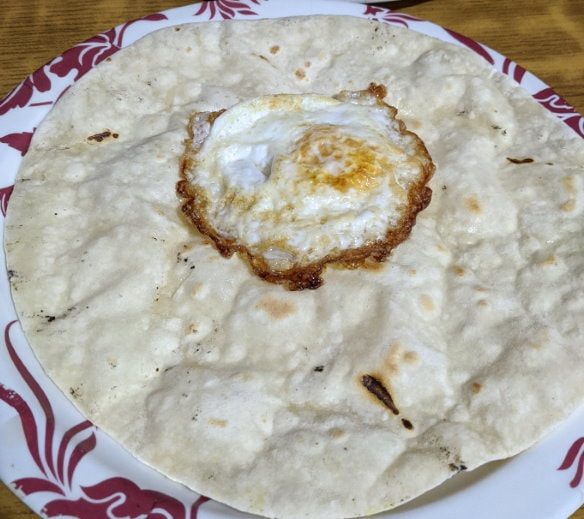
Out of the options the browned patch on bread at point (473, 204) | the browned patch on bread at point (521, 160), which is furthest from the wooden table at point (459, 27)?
the browned patch on bread at point (473, 204)

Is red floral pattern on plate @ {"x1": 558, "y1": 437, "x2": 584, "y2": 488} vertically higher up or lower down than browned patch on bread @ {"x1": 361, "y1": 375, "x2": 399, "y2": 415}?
lower down

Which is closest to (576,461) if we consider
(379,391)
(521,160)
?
(379,391)

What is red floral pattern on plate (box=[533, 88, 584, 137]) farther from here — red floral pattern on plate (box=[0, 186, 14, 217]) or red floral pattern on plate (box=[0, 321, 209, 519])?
red floral pattern on plate (box=[0, 186, 14, 217])

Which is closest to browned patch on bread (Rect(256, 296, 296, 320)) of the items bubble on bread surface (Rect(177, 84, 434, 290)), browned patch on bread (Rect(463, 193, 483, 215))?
bubble on bread surface (Rect(177, 84, 434, 290))

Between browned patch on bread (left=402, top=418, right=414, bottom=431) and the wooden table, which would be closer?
browned patch on bread (left=402, top=418, right=414, bottom=431)

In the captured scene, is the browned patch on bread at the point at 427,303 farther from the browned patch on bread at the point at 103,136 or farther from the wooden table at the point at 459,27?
the wooden table at the point at 459,27
